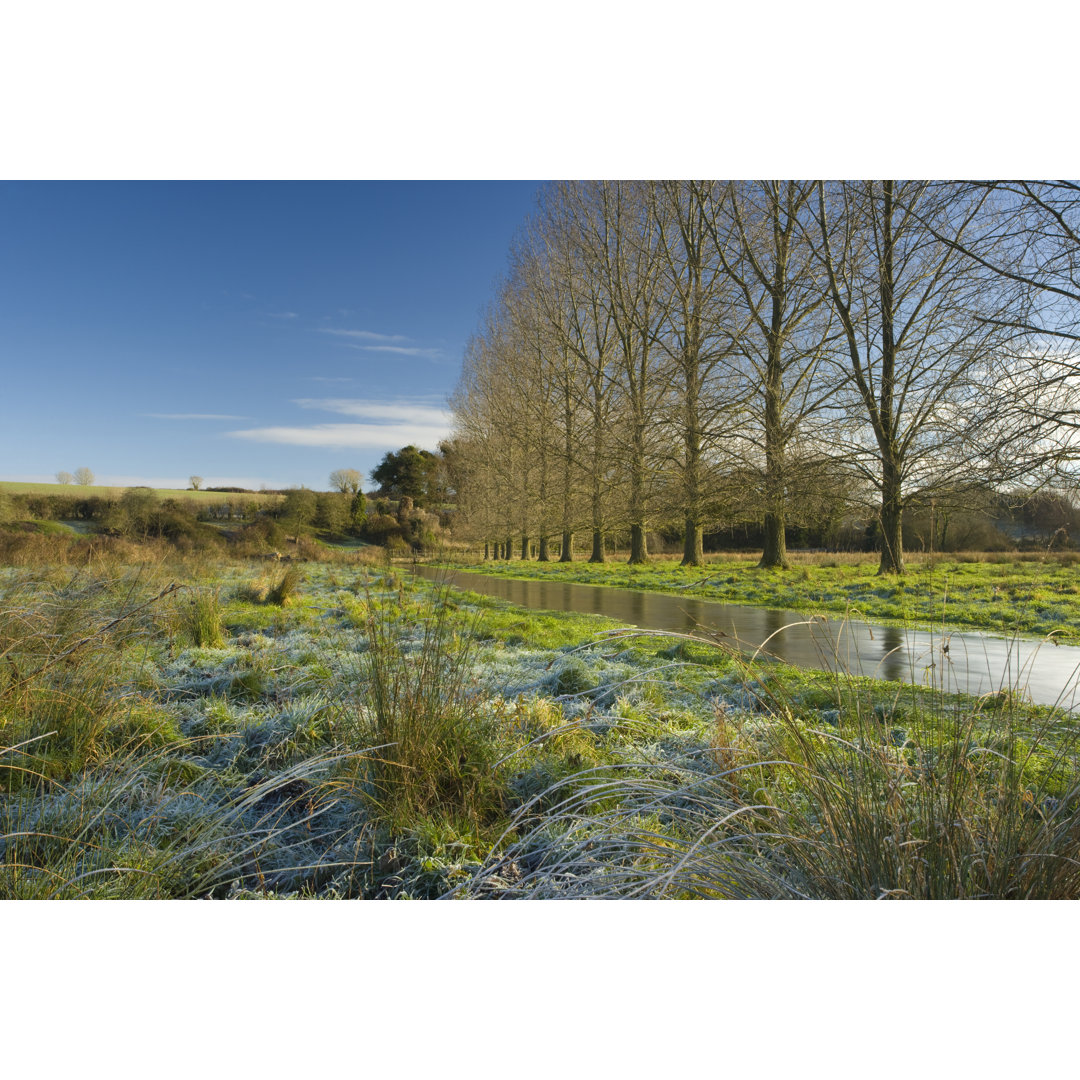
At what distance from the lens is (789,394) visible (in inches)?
500

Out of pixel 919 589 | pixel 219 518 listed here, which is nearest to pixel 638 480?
pixel 919 589

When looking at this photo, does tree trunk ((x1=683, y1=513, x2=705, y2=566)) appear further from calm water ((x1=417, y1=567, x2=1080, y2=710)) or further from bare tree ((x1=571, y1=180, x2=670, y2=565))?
calm water ((x1=417, y1=567, x2=1080, y2=710))

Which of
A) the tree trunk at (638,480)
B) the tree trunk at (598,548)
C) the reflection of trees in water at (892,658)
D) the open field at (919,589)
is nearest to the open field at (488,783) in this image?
the reflection of trees in water at (892,658)

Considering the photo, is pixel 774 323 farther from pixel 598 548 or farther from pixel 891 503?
pixel 598 548

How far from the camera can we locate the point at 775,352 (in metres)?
12.8

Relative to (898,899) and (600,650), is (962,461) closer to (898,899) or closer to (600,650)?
(600,650)

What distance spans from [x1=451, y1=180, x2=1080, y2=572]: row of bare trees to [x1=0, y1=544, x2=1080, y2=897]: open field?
225 inches

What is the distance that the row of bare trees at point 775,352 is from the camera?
7078 millimetres

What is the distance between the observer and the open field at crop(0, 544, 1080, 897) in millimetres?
1478

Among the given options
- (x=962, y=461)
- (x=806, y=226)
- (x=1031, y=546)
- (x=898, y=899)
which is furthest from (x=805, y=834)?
(x=806, y=226)

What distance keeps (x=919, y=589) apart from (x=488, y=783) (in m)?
8.10

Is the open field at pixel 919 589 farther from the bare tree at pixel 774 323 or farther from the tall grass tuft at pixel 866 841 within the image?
the tall grass tuft at pixel 866 841

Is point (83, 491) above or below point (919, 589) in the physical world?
above

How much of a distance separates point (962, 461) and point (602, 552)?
40.8 feet
